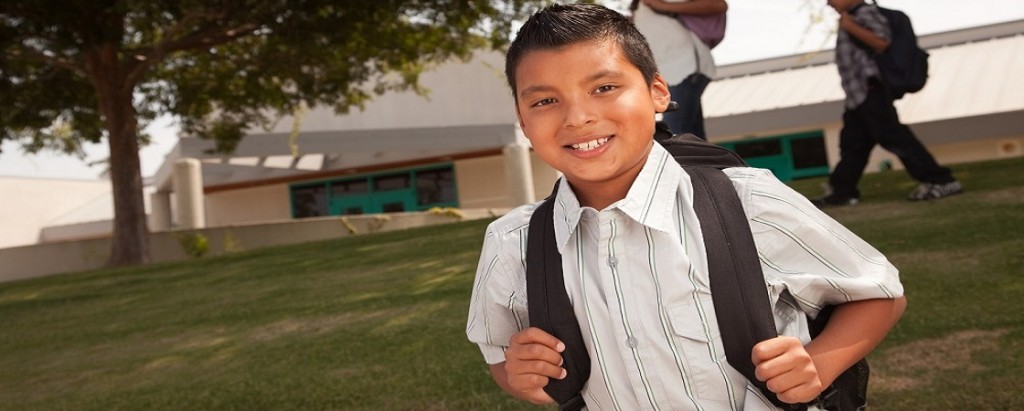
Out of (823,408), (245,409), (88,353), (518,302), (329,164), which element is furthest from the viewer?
(329,164)

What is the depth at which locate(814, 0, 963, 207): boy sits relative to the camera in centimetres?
580

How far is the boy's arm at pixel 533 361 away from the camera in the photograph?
1.57 meters

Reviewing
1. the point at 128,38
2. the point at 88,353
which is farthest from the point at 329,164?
the point at 88,353

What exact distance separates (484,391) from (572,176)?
1.64 m

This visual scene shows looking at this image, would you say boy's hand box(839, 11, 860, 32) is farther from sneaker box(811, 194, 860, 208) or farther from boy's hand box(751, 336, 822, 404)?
boy's hand box(751, 336, 822, 404)

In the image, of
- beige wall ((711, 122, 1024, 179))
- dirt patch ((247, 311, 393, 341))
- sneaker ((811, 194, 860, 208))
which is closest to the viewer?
dirt patch ((247, 311, 393, 341))

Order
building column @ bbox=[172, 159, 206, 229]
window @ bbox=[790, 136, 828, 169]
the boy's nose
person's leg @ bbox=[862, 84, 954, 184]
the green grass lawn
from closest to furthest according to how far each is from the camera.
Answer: the boy's nose < the green grass lawn < person's leg @ bbox=[862, 84, 954, 184] < building column @ bbox=[172, 159, 206, 229] < window @ bbox=[790, 136, 828, 169]

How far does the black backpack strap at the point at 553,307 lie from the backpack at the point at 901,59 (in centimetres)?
485

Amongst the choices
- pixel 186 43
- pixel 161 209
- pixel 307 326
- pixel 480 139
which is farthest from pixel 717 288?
pixel 161 209

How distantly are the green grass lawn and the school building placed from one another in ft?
44.2

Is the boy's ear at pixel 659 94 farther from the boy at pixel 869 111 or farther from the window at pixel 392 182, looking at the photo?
the window at pixel 392 182

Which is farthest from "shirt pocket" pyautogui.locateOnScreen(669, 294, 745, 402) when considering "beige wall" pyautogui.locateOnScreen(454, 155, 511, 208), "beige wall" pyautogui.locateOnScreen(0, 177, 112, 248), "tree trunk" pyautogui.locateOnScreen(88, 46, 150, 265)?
"beige wall" pyautogui.locateOnScreen(0, 177, 112, 248)

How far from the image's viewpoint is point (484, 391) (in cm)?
311

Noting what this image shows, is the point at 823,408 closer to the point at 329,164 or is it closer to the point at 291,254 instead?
the point at 291,254
